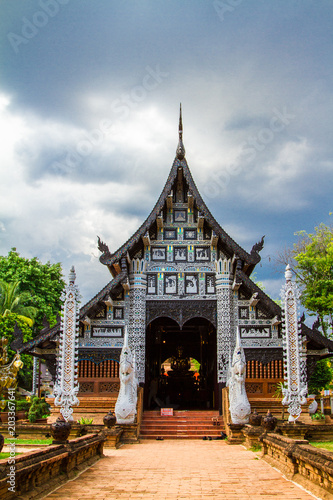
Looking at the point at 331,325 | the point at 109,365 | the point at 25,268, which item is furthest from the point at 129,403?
the point at 25,268

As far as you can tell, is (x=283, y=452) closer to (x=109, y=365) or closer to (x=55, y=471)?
(x=55, y=471)

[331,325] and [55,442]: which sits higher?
[331,325]

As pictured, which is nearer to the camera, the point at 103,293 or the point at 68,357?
the point at 68,357

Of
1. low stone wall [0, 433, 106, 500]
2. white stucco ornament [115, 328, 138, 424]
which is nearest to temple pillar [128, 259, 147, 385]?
white stucco ornament [115, 328, 138, 424]

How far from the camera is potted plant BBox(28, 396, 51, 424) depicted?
13.7 m

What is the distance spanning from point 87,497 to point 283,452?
3271 millimetres

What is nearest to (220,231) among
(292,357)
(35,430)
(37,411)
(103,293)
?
(103,293)

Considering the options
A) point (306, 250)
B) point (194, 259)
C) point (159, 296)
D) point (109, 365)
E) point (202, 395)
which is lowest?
point (202, 395)

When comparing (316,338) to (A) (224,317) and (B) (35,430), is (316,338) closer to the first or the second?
(A) (224,317)

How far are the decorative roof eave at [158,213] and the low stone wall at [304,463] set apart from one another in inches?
295

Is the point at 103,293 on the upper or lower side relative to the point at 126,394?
upper

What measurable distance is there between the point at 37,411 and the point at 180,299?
5.41m

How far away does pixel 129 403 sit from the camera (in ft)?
42.0

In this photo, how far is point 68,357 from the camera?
42.3 ft
